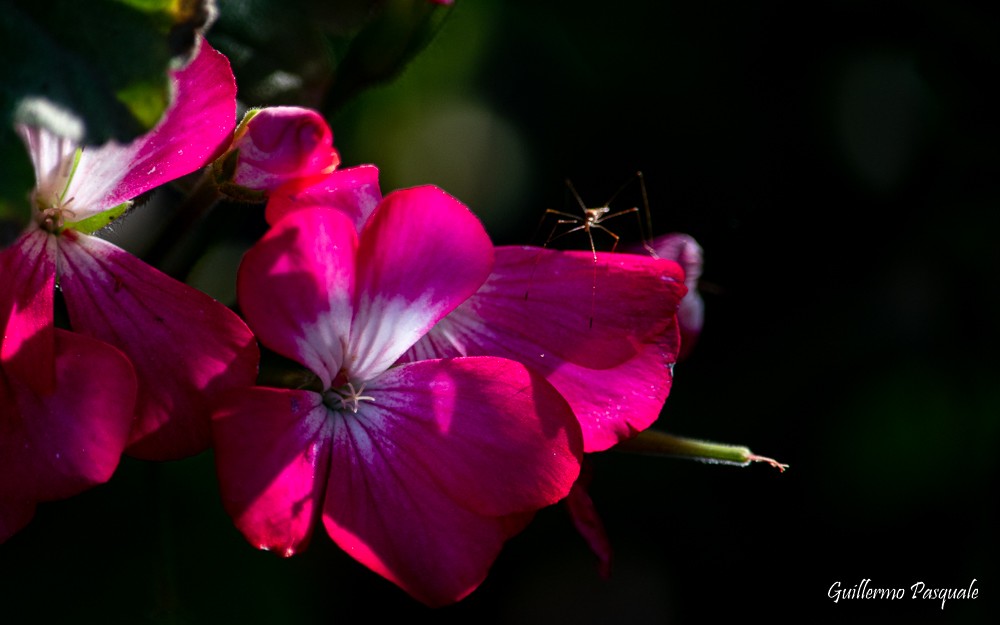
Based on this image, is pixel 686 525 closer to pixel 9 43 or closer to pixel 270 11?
pixel 270 11

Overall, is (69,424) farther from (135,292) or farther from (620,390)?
(620,390)

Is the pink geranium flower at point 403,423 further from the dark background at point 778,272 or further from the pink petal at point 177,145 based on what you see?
the dark background at point 778,272

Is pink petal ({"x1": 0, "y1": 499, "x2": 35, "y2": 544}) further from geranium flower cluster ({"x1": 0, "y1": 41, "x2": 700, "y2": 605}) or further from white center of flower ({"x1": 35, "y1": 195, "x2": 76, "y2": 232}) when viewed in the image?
white center of flower ({"x1": 35, "y1": 195, "x2": 76, "y2": 232})

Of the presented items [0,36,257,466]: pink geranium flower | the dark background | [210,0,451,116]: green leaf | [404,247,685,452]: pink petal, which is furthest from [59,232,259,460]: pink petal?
the dark background

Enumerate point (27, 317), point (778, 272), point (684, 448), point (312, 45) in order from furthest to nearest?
point (778, 272) → point (312, 45) → point (684, 448) → point (27, 317)

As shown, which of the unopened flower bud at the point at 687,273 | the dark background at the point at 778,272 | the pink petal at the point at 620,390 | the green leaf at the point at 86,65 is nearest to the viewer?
the green leaf at the point at 86,65

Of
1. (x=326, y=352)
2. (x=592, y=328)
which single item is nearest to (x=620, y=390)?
(x=592, y=328)

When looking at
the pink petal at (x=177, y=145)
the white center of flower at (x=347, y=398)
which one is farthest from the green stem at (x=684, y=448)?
the pink petal at (x=177, y=145)
